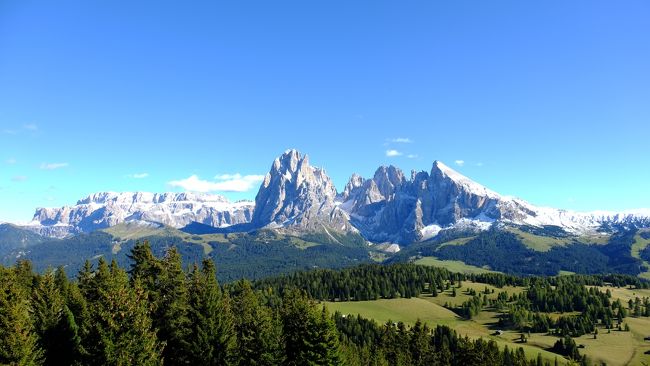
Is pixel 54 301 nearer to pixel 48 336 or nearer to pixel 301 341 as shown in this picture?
pixel 48 336

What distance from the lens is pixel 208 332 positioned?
53406 millimetres

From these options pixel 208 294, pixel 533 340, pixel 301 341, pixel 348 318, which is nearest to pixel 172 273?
pixel 208 294

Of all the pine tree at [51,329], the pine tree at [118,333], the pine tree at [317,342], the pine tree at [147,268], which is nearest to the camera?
the pine tree at [118,333]

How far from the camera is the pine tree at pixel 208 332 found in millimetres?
52531

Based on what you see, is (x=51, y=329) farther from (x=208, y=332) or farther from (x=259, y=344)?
(x=259, y=344)

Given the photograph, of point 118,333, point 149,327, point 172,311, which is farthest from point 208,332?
point 118,333

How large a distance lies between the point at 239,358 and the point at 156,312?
12.0 metres

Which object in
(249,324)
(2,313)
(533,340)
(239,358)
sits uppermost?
(2,313)

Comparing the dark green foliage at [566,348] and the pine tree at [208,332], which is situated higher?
the pine tree at [208,332]

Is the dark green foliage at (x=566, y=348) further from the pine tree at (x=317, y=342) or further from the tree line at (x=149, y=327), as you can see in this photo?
the pine tree at (x=317, y=342)

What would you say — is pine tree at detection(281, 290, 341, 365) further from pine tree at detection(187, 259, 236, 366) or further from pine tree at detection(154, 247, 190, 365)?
pine tree at detection(154, 247, 190, 365)

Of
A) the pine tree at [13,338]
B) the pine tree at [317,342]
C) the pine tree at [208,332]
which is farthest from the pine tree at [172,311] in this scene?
the pine tree at [317,342]

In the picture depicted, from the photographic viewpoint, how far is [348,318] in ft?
582

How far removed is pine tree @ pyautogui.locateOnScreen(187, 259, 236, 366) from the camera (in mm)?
52531
